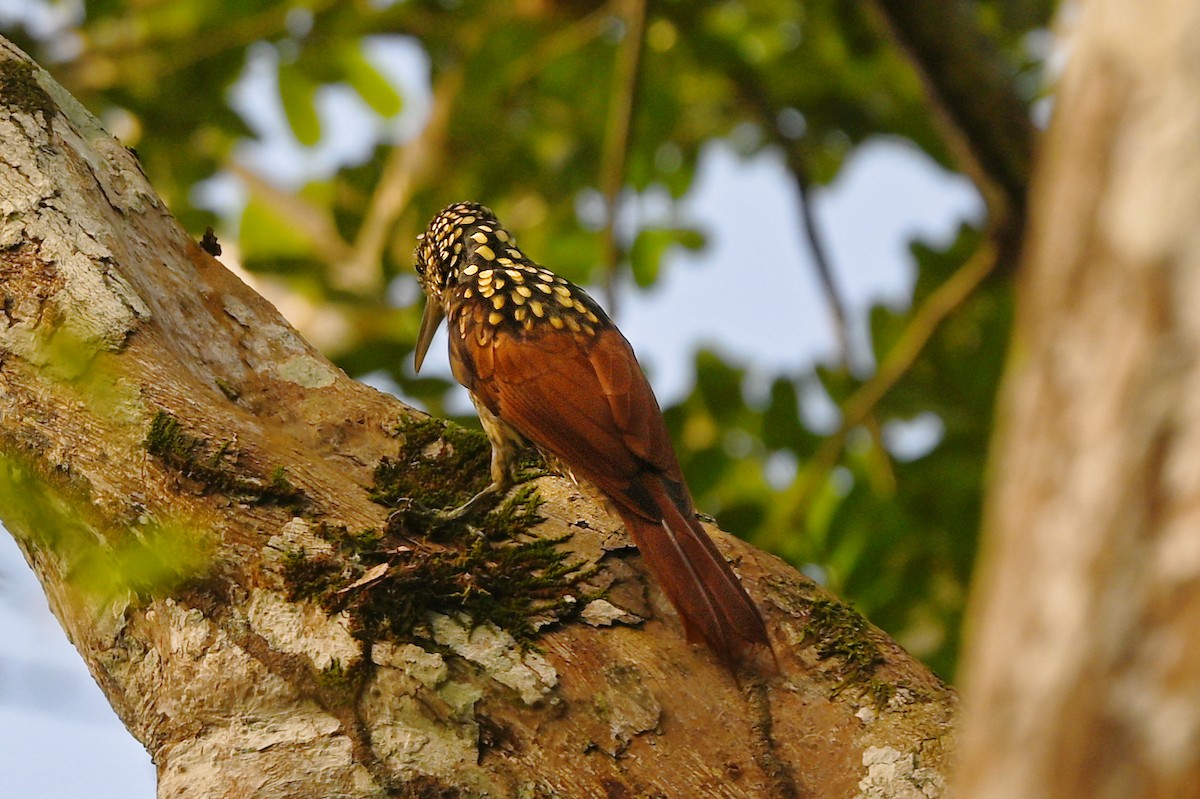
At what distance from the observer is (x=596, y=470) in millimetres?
3219

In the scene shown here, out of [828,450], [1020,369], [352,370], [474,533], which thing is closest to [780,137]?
[828,450]

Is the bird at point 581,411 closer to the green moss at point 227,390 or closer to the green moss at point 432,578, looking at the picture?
the green moss at point 432,578

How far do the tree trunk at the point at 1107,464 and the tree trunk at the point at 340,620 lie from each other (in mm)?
1484

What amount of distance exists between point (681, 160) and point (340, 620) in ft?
17.1

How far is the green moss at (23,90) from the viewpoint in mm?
3062

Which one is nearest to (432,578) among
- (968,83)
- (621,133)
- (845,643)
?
(845,643)

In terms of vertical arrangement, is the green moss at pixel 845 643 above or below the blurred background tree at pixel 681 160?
below

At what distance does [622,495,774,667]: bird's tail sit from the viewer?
2.75 meters

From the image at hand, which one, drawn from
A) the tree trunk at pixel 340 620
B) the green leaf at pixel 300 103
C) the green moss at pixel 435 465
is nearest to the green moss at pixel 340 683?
the tree trunk at pixel 340 620

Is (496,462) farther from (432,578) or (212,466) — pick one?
(212,466)

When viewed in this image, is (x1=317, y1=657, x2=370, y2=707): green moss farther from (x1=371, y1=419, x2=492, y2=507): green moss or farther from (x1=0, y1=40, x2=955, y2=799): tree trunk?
(x1=371, y1=419, x2=492, y2=507): green moss

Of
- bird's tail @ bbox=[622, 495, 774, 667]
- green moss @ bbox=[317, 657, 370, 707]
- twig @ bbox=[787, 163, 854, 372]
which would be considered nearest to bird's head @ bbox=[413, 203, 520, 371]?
bird's tail @ bbox=[622, 495, 774, 667]

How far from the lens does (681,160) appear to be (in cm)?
741

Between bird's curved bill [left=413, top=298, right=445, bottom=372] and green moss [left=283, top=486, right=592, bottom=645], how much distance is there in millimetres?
1796
